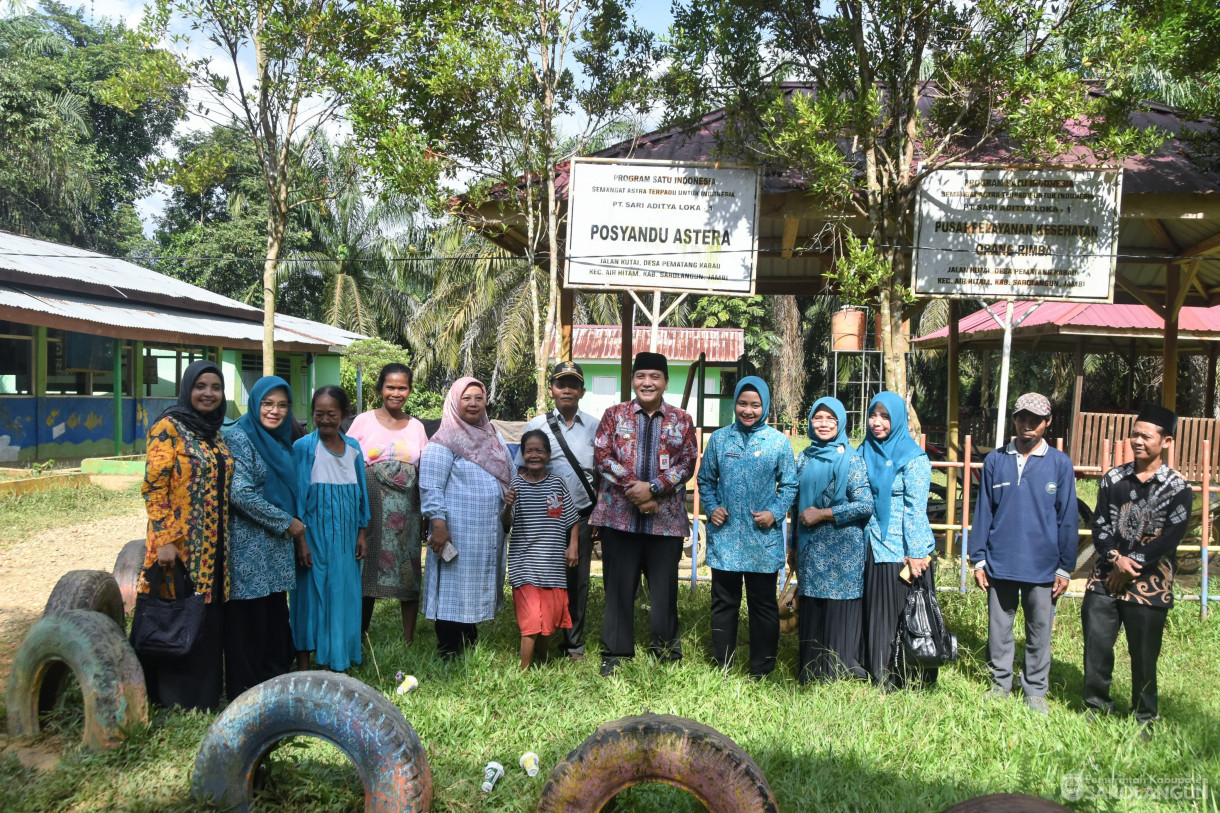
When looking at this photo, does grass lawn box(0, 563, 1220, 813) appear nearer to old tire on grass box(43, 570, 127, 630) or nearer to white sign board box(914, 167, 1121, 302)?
old tire on grass box(43, 570, 127, 630)

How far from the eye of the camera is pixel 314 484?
13.6ft

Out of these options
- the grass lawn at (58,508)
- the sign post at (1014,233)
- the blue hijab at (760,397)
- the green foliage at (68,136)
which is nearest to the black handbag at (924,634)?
the blue hijab at (760,397)

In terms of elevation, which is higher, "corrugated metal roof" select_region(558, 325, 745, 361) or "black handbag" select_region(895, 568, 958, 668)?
"corrugated metal roof" select_region(558, 325, 745, 361)

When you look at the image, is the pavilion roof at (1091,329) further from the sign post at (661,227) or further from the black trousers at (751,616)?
the black trousers at (751,616)

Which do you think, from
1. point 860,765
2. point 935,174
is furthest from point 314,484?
point 935,174

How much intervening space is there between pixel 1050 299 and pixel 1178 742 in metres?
3.45

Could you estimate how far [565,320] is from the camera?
307 inches

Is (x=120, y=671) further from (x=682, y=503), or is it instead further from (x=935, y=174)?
(x=935, y=174)

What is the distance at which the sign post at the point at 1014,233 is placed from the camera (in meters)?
6.05

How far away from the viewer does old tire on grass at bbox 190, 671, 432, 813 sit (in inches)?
109

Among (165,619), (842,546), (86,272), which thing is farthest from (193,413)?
(86,272)

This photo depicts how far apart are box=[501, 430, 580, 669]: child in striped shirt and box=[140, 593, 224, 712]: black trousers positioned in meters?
1.39

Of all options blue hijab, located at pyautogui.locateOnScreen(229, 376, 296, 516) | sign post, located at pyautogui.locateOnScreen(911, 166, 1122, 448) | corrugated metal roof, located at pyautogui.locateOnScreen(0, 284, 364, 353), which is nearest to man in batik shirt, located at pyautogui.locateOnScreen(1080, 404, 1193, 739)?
sign post, located at pyautogui.locateOnScreen(911, 166, 1122, 448)

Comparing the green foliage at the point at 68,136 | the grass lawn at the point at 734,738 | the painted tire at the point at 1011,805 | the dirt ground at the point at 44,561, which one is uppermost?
the green foliage at the point at 68,136
